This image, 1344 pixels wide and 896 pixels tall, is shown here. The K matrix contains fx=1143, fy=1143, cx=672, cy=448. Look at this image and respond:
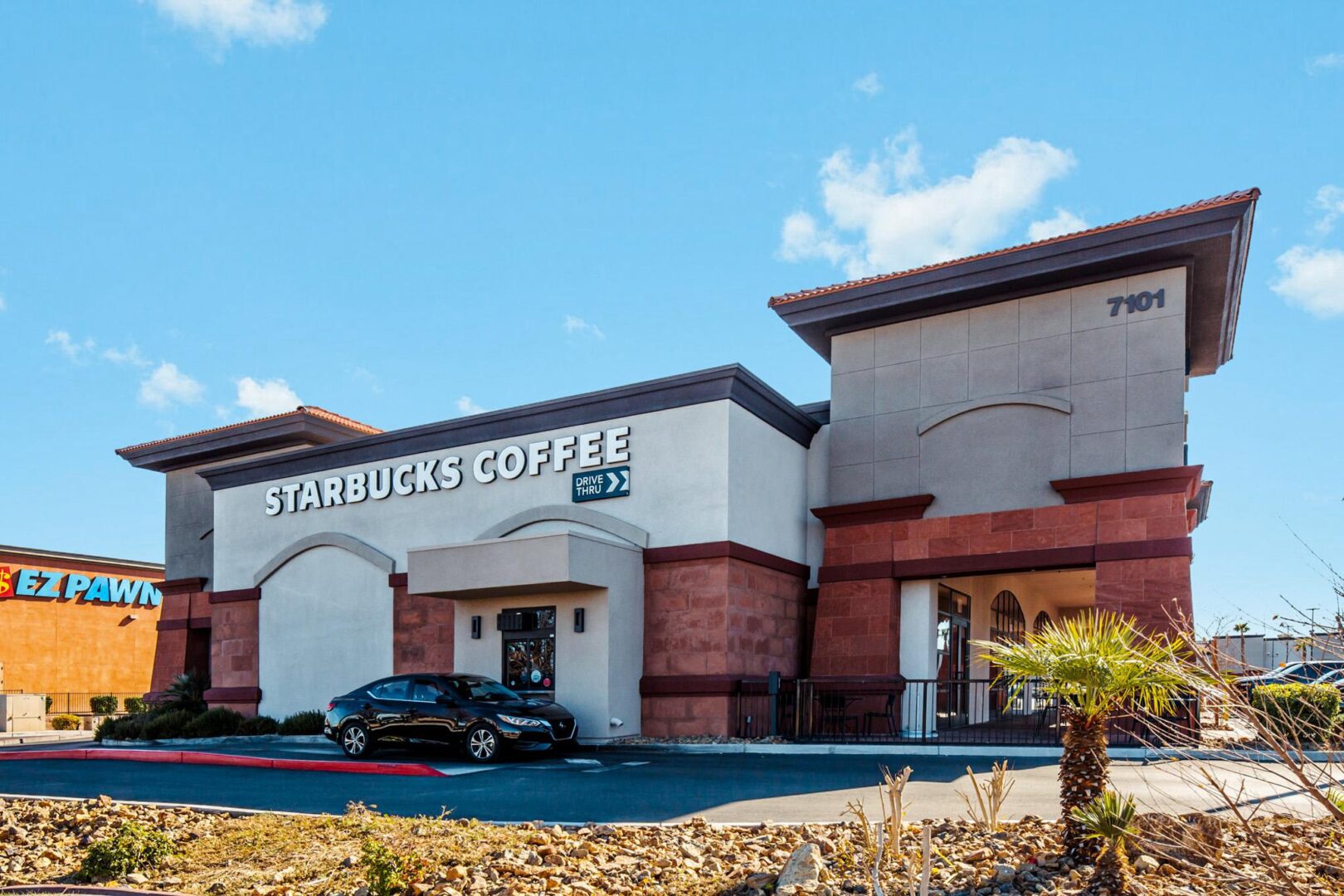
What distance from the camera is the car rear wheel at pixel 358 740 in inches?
766

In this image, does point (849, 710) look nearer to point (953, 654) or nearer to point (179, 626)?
point (953, 654)

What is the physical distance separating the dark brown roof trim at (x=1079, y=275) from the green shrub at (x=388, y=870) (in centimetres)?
1751

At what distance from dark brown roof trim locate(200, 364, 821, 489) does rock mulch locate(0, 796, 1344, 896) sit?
12485 millimetres

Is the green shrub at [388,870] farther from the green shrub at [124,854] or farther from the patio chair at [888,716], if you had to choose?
the patio chair at [888,716]

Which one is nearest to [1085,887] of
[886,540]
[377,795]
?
[377,795]

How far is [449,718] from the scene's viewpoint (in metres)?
18.7

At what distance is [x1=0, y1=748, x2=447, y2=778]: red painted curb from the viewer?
16922 mm

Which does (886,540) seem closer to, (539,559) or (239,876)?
(539,559)

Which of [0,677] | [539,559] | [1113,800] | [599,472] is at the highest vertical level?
[599,472]

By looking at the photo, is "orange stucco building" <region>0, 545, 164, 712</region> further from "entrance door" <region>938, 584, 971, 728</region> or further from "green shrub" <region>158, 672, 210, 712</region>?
"entrance door" <region>938, 584, 971, 728</region>

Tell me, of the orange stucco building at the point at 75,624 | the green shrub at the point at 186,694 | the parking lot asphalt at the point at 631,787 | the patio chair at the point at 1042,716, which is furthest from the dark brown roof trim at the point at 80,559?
the patio chair at the point at 1042,716

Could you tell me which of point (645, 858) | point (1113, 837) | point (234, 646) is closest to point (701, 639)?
point (645, 858)

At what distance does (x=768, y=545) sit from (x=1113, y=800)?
52.3 ft

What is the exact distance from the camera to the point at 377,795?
13250 mm
